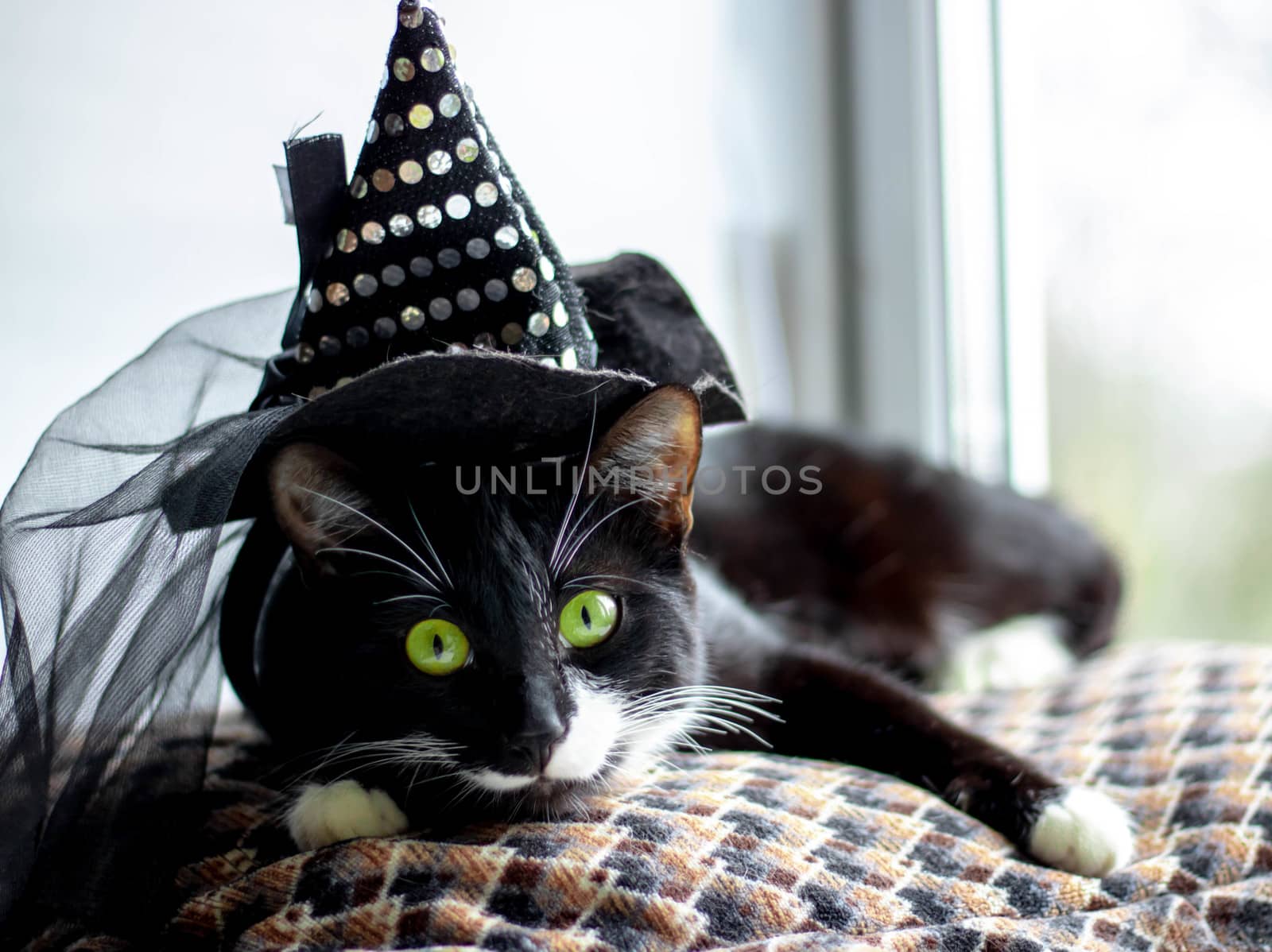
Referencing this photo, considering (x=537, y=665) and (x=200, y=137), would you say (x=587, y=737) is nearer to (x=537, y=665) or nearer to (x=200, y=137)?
(x=537, y=665)

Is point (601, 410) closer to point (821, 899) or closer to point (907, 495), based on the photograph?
point (821, 899)

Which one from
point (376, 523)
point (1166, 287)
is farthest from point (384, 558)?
point (1166, 287)

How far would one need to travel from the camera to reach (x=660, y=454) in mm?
958

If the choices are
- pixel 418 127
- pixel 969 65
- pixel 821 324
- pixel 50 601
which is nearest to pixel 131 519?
pixel 50 601

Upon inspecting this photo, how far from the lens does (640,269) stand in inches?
41.0

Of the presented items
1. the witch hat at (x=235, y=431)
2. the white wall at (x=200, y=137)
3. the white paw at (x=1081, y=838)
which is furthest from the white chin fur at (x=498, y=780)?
the white wall at (x=200, y=137)

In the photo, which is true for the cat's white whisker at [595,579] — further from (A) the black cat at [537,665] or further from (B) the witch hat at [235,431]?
(B) the witch hat at [235,431]

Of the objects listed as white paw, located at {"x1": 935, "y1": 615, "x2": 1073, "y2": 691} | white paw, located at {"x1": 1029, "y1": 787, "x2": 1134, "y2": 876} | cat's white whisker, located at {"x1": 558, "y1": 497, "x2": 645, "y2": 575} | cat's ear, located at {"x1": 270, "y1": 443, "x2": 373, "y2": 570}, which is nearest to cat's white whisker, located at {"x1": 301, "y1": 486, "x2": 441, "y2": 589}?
cat's ear, located at {"x1": 270, "y1": 443, "x2": 373, "y2": 570}

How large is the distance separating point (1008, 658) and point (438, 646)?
1015 millimetres

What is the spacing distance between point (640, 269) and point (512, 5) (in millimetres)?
713

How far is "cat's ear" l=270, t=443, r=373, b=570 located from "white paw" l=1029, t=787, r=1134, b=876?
668mm

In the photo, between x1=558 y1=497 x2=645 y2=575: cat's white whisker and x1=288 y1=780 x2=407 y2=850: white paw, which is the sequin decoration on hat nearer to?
x1=558 y1=497 x2=645 y2=575: cat's white whisker

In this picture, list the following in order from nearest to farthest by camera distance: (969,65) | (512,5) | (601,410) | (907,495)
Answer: (601,410) < (512,5) < (907,495) < (969,65)

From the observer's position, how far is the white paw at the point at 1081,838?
35.9 inches
